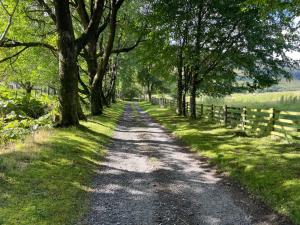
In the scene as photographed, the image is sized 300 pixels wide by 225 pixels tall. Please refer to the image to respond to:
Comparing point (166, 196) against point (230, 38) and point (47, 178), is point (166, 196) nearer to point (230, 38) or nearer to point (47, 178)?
point (47, 178)

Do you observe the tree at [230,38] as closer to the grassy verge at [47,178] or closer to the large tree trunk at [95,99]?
the large tree trunk at [95,99]

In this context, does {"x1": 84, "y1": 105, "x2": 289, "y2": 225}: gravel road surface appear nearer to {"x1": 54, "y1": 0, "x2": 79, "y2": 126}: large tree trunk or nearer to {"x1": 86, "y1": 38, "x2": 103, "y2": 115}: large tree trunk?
{"x1": 54, "y1": 0, "x2": 79, "y2": 126}: large tree trunk

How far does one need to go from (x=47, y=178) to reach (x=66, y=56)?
8.41m

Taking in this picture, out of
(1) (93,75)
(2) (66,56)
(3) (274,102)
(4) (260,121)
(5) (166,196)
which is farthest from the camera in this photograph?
(3) (274,102)

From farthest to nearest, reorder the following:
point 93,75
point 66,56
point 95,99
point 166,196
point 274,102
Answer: point 274,102 < point 93,75 < point 95,99 < point 66,56 < point 166,196

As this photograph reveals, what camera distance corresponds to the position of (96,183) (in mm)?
8859

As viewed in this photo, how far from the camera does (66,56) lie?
51.0 ft

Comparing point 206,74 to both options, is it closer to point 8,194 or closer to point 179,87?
point 179,87

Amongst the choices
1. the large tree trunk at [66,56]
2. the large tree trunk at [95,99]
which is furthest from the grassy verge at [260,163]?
the large tree trunk at [95,99]

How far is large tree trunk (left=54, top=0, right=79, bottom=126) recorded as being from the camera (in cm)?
1518

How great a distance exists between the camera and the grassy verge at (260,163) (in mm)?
7684

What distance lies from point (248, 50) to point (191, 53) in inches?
149

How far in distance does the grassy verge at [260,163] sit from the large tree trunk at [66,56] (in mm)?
6108

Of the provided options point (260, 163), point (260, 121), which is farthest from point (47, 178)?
point (260, 121)
